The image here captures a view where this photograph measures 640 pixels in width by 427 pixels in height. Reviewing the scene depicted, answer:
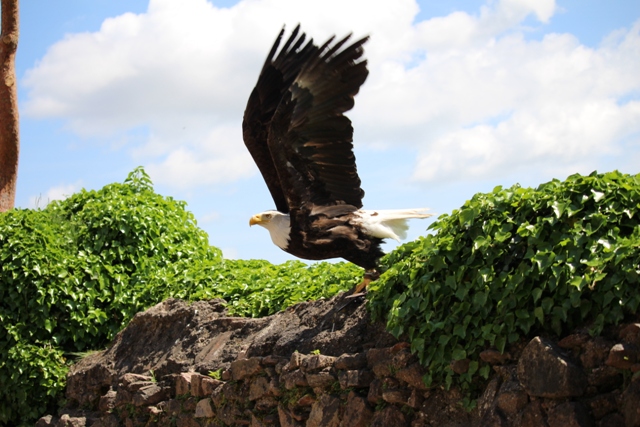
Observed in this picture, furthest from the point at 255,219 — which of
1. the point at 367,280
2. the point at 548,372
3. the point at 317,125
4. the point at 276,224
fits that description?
the point at 548,372

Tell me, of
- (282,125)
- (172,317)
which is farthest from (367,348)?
(172,317)

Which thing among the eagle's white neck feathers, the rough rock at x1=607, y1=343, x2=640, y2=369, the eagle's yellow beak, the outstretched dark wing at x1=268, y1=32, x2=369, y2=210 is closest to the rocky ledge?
the rough rock at x1=607, y1=343, x2=640, y2=369

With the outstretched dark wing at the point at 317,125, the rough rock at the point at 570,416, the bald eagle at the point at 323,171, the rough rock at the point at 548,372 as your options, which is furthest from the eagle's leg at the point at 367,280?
the rough rock at the point at 570,416

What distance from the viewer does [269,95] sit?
19.2ft

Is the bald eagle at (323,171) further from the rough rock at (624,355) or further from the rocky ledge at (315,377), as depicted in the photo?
the rough rock at (624,355)

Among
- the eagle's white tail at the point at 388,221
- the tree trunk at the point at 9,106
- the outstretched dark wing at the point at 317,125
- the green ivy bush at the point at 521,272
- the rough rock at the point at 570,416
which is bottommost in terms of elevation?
the rough rock at the point at 570,416

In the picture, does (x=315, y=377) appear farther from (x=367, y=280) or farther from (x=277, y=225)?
(x=277, y=225)

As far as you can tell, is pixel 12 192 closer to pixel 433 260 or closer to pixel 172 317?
pixel 172 317

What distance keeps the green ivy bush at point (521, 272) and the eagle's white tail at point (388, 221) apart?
1121 millimetres

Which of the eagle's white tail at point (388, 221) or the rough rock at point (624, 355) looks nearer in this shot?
the rough rock at point (624, 355)

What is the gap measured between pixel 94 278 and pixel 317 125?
292cm

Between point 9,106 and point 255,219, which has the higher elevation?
point 9,106

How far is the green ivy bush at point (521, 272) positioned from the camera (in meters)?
3.33

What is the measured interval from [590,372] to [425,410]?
0.89 m
